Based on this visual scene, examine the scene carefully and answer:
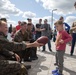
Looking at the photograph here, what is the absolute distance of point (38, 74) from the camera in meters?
6.35

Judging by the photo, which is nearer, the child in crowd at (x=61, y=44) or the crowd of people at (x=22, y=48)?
the crowd of people at (x=22, y=48)

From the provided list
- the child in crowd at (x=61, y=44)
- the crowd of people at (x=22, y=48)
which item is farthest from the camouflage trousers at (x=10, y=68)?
the child in crowd at (x=61, y=44)

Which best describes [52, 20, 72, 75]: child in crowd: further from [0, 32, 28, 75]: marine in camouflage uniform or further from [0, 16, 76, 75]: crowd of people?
[0, 32, 28, 75]: marine in camouflage uniform

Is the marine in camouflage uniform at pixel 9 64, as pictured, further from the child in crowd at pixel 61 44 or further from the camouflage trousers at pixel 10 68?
the child in crowd at pixel 61 44

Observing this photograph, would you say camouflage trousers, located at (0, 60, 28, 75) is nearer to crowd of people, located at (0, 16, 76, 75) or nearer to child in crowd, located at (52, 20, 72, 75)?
crowd of people, located at (0, 16, 76, 75)

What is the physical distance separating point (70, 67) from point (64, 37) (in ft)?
5.56

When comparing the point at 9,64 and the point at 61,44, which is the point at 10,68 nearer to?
the point at 9,64

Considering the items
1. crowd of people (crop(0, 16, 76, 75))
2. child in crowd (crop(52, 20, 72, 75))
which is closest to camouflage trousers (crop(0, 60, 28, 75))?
crowd of people (crop(0, 16, 76, 75))

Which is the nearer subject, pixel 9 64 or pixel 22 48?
pixel 9 64

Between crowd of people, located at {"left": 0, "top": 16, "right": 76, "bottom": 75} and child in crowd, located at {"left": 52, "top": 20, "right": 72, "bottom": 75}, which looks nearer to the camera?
crowd of people, located at {"left": 0, "top": 16, "right": 76, "bottom": 75}

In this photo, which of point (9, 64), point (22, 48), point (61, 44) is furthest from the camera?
point (61, 44)

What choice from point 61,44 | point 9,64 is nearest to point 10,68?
point 9,64

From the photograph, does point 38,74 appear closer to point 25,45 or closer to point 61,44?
point 61,44

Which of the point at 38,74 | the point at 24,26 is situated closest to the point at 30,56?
the point at 24,26
